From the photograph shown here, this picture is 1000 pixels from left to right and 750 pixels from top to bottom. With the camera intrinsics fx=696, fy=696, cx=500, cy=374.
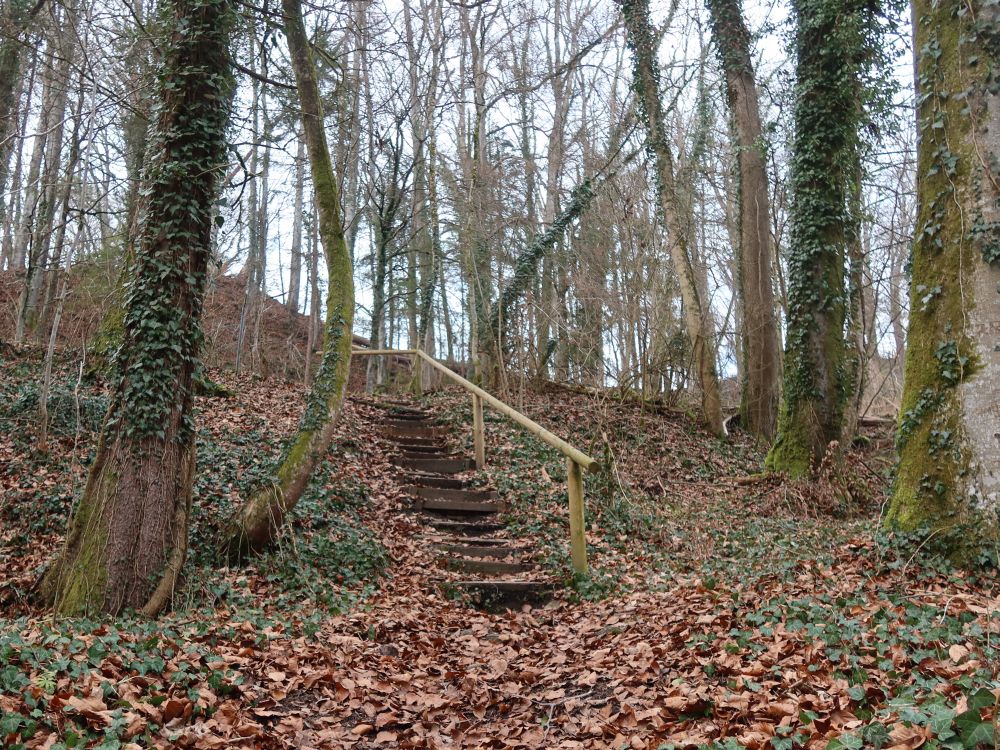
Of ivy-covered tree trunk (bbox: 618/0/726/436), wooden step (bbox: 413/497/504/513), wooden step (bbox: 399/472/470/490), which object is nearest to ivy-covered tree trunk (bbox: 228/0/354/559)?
wooden step (bbox: 413/497/504/513)

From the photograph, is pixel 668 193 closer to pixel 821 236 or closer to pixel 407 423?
pixel 821 236

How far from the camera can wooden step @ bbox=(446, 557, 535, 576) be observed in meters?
6.68

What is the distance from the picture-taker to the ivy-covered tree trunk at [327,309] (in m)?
6.44

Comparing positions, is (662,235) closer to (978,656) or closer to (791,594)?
(791,594)

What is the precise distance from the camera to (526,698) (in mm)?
4066

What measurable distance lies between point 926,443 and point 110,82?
36.0ft

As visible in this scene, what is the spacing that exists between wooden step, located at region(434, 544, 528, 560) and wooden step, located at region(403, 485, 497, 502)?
1271 mm

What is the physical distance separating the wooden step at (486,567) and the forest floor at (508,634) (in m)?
0.24

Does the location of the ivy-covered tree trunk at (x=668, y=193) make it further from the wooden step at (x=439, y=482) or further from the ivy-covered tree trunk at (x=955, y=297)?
the ivy-covered tree trunk at (x=955, y=297)

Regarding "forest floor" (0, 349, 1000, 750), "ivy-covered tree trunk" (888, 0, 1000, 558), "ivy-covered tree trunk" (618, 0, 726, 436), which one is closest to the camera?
"forest floor" (0, 349, 1000, 750)

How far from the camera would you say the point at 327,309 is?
23.3 feet

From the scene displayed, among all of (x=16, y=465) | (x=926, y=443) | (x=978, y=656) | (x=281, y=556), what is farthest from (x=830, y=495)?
(x=16, y=465)

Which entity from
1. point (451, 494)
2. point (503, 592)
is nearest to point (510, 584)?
point (503, 592)

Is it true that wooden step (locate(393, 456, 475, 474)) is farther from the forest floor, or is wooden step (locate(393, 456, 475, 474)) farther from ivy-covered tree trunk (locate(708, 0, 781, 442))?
ivy-covered tree trunk (locate(708, 0, 781, 442))
